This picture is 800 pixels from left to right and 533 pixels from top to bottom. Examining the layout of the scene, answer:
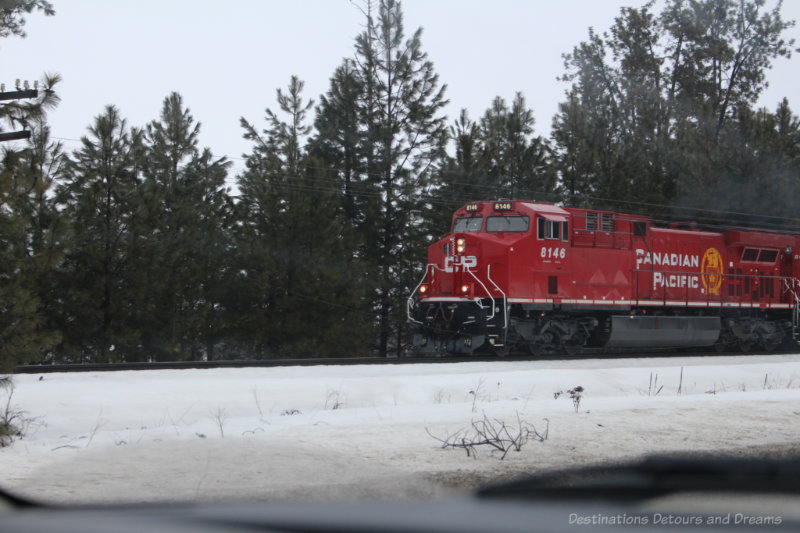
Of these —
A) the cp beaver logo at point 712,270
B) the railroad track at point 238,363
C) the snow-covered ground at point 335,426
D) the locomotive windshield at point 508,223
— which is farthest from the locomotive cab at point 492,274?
the cp beaver logo at point 712,270

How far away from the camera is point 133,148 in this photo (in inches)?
941

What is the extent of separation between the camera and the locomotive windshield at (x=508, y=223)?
18422mm

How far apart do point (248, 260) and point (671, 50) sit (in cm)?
3420

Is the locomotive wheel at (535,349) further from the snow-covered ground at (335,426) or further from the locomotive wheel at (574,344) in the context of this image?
the snow-covered ground at (335,426)

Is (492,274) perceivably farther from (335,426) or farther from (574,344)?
(335,426)

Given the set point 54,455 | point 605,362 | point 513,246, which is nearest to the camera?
point 54,455

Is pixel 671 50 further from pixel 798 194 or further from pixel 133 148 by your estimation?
pixel 133 148

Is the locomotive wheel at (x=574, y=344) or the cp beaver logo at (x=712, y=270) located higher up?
the cp beaver logo at (x=712, y=270)

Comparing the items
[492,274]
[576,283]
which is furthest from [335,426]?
[576,283]

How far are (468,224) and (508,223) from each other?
119cm

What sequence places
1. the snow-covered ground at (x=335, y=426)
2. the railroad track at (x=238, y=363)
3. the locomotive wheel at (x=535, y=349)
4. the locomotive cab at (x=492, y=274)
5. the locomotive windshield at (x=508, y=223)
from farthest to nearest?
the locomotive wheel at (x=535, y=349) < the locomotive windshield at (x=508, y=223) < the locomotive cab at (x=492, y=274) < the railroad track at (x=238, y=363) < the snow-covered ground at (x=335, y=426)

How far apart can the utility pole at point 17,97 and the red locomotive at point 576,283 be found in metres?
11.3

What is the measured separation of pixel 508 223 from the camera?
1861cm

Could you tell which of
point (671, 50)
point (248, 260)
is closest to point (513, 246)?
point (248, 260)
